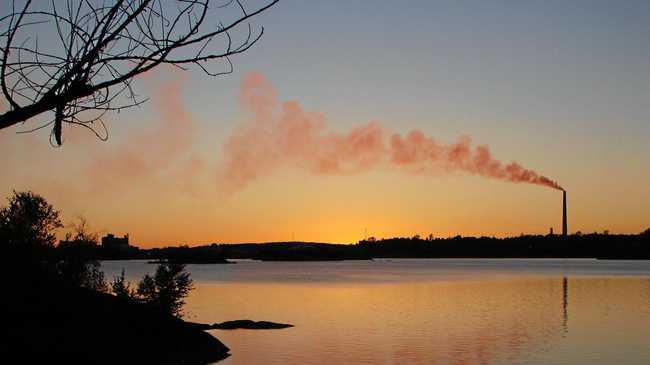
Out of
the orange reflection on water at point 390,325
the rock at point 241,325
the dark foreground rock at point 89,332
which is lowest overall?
the orange reflection on water at point 390,325

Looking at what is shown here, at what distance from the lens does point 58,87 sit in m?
5.02

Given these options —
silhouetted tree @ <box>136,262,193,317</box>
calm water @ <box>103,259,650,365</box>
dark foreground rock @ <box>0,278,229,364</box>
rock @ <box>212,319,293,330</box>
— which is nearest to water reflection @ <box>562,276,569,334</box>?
calm water @ <box>103,259,650,365</box>

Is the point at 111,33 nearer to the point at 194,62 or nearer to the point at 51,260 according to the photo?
the point at 194,62

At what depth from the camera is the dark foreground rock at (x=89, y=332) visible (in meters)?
22.1

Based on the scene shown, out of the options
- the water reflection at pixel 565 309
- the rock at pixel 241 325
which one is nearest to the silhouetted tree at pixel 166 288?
the rock at pixel 241 325

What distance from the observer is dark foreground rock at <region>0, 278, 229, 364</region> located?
2212 cm

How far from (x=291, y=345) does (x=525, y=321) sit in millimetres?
32505

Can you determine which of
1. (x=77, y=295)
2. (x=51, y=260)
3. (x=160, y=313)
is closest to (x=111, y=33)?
(x=77, y=295)

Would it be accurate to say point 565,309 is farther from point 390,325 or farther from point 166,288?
point 166,288

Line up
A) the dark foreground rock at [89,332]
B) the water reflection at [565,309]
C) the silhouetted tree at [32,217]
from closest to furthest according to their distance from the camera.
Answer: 1. the dark foreground rock at [89,332]
2. the silhouetted tree at [32,217]
3. the water reflection at [565,309]

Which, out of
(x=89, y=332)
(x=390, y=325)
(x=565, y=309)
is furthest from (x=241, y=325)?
(x=565, y=309)

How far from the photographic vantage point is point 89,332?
2672 centimetres

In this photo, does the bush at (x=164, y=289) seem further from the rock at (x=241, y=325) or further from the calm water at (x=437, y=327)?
the rock at (x=241, y=325)

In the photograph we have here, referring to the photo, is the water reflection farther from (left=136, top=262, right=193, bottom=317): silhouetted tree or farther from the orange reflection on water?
(left=136, top=262, right=193, bottom=317): silhouetted tree
